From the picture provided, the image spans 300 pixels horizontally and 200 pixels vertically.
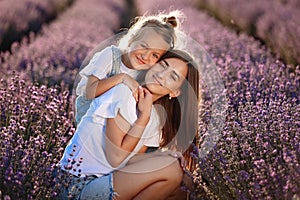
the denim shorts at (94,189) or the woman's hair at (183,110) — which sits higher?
the woman's hair at (183,110)

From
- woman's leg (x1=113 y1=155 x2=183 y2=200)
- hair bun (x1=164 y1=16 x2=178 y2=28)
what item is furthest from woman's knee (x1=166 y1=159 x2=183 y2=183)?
hair bun (x1=164 y1=16 x2=178 y2=28)

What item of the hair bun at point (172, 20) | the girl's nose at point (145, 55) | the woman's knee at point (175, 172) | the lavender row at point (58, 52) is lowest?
the lavender row at point (58, 52)

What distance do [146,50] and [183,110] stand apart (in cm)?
39

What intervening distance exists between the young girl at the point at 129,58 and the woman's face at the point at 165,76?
1.8 inches

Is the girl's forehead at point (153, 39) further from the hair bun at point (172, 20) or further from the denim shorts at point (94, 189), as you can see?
the denim shorts at point (94, 189)

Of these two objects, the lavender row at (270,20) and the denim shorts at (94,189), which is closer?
the denim shorts at (94,189)

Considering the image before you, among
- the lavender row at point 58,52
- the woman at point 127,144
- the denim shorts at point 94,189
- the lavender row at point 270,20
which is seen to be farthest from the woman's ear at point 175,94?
the lavender row at point 270,20

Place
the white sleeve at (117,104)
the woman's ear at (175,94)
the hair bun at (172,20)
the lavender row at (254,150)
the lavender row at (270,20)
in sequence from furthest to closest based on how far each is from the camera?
the lavender row at (270,20), the hair bun at (172,20), the woman's ear at (175,94), the white sleeve at (117,104), the lavender row at (254,150)

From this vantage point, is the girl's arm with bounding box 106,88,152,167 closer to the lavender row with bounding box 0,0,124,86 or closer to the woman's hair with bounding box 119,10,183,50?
the woman's hair with bounding box 119,10,183,50

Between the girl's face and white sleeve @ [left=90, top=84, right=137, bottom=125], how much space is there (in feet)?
0.49

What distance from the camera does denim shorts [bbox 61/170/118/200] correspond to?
2740 mm

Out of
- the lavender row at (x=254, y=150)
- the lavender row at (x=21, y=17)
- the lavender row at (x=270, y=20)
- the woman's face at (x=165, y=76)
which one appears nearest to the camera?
the lavender row at (x=254, y=150)

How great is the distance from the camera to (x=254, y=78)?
14.0ft

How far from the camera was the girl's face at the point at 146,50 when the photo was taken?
279cm
